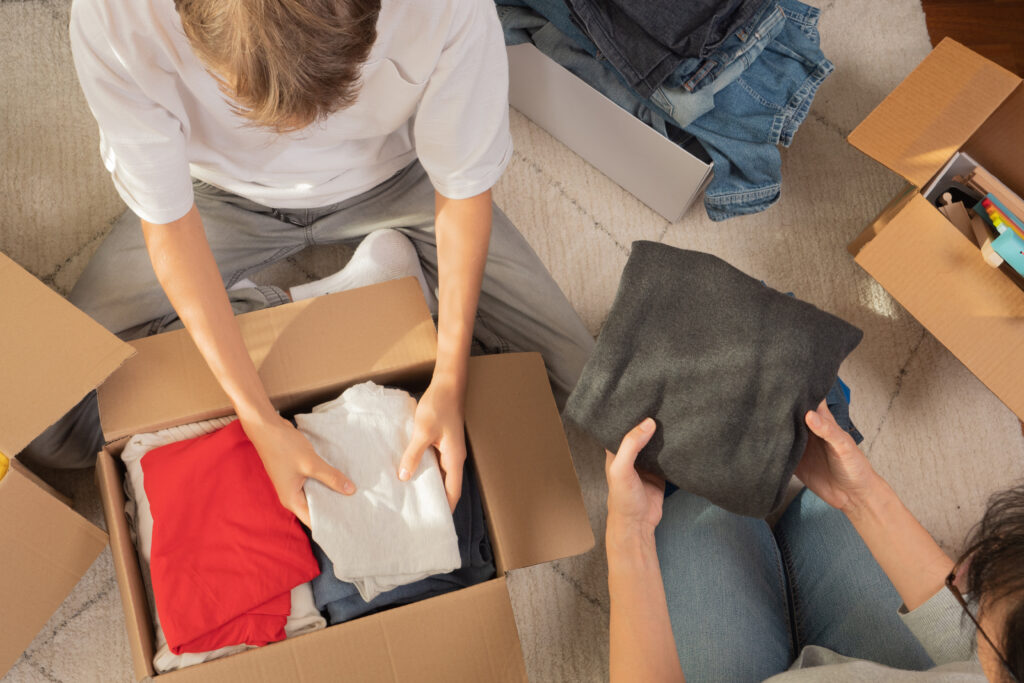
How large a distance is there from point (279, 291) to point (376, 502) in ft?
1.22

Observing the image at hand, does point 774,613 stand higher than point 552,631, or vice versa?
point 774,613

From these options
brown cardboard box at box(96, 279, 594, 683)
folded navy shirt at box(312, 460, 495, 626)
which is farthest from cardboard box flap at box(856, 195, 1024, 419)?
folded navy shirt at box(312, 460, 495, 626)

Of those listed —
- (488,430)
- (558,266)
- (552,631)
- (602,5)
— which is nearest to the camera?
Answer: (488,430)

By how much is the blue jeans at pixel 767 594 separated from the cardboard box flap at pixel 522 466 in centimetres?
14

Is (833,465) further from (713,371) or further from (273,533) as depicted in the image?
(273,533)

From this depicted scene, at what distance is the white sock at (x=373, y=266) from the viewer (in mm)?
954

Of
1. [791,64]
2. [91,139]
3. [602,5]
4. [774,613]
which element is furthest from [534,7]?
[774,613]

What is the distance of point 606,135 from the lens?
1.12 m

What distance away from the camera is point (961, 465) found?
1.14m

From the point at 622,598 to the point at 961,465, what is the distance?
2.36ft

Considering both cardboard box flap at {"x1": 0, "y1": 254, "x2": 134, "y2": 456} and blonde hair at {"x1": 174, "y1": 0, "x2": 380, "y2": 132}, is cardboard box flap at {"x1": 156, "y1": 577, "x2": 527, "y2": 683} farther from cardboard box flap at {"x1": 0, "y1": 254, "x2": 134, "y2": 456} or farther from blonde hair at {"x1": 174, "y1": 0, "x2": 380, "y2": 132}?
blonde hair at {"x1": 174, "y1": 0, "x2": 380, "y2": 132}

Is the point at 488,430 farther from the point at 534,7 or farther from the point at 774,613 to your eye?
the point at 534,7

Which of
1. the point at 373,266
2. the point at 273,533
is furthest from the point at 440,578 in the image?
the point at 373,266

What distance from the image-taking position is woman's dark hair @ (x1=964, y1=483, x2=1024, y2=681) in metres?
0.51
